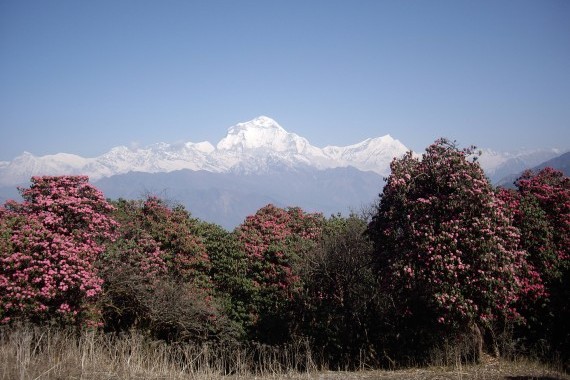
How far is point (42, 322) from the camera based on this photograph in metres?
12.3

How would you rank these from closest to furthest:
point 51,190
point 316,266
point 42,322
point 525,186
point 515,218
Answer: point 42,322
point 515,218
point 525,186
point 51,190
point 316,266

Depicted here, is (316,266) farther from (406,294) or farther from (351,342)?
(406,294)

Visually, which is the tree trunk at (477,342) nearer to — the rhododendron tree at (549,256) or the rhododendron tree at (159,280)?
the rhododendron tree at (549,256)

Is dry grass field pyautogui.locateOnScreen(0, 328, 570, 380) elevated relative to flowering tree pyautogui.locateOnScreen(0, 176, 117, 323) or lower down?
lower down

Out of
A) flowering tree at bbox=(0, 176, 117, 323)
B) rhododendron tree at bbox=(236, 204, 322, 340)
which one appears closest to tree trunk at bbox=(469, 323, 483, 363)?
rhododendron tree at bbox=(236, 204, 322, 340)

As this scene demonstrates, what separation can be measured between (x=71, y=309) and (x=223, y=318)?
593 centimetres

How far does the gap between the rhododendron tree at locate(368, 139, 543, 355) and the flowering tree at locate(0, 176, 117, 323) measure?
915cm

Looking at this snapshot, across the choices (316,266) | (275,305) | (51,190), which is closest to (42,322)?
(51,190)

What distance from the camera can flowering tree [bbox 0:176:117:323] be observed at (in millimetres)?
11891

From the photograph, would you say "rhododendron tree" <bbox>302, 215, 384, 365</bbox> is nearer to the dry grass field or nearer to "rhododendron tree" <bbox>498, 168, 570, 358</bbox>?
the dry grass field

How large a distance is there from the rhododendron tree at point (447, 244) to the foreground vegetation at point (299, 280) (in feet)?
0.13

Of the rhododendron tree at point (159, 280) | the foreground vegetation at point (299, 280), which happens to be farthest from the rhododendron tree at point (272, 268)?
the rhododendron tree at point (159, 280)

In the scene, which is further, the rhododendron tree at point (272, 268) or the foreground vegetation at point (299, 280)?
the rhododendron tree at point (272, 268)

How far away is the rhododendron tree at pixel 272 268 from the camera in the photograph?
17625 millimetres
